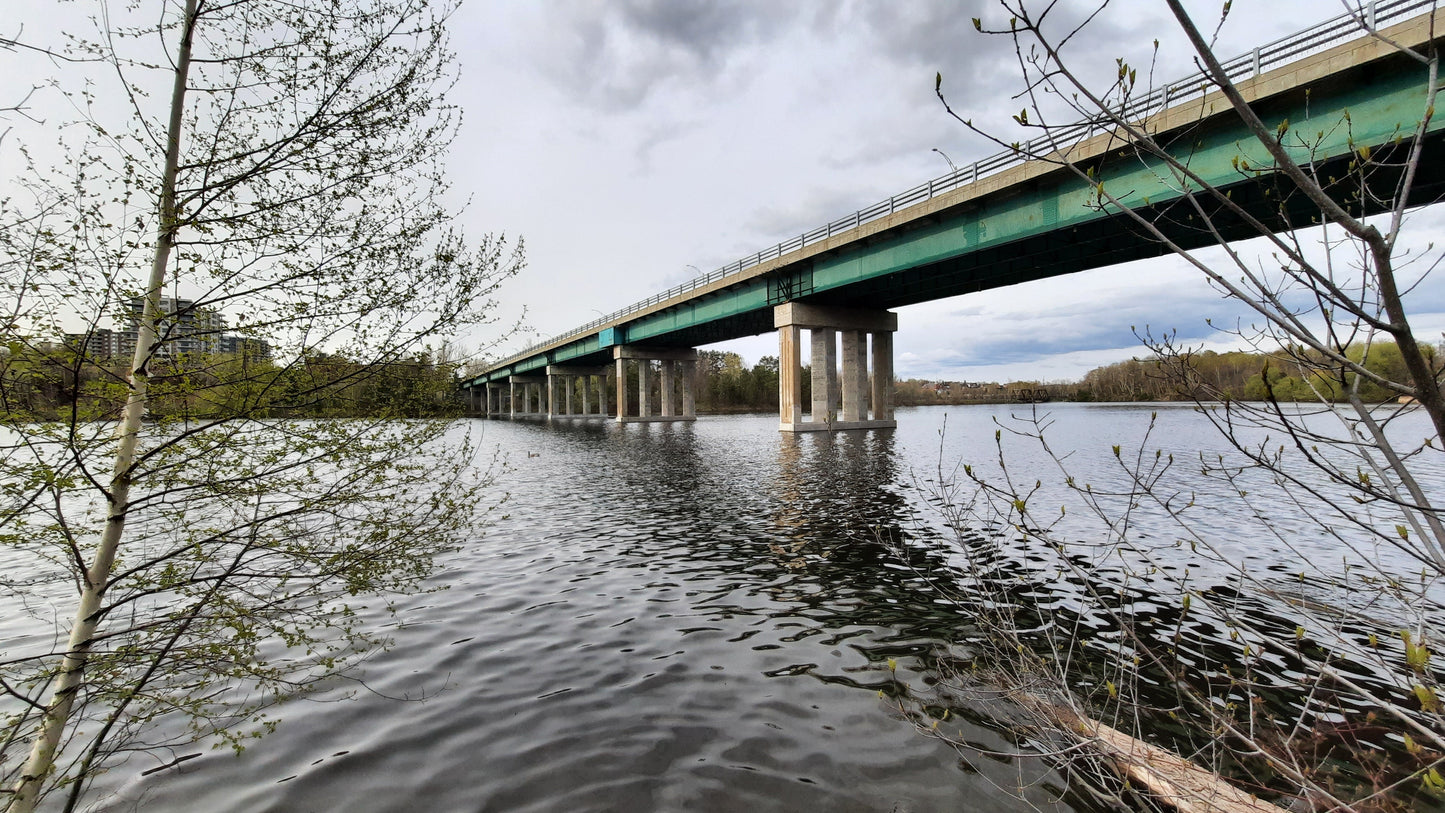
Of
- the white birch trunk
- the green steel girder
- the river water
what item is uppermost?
the green steel girder

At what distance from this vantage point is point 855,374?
156 ft

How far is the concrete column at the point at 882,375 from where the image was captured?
50031 millimetres

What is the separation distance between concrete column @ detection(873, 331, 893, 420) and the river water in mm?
38950

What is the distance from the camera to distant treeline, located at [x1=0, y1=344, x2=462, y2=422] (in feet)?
13.6

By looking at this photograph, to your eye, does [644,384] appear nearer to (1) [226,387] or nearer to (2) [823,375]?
(2) [823,375]

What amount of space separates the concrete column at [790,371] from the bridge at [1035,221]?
5.3 inches

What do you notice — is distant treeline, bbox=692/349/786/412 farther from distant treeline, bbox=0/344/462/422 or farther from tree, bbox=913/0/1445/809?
distant treeline, bbox=0/344/462/422

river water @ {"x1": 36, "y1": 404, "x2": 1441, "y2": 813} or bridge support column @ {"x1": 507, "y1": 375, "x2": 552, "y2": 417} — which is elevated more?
bridge support column @ {"x1": 507, "y1": 375, "x2": 552, "y2": 417}

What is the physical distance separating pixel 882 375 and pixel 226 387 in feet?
159

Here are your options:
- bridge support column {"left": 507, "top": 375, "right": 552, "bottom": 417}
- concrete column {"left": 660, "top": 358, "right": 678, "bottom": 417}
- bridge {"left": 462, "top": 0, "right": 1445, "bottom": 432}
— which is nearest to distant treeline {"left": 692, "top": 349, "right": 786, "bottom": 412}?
bridge support column {"left": 507, "top": 375, "right": 552, "bottom": 417}

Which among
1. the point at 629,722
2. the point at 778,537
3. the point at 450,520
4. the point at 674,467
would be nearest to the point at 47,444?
the point at 450,520

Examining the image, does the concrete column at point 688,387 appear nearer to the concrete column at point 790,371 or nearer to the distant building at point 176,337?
the concrete column at point 790,371

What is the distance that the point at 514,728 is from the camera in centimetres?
564

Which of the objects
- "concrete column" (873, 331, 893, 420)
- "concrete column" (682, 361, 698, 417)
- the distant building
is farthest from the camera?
"concrete column" (682, 361, 698, 417)
